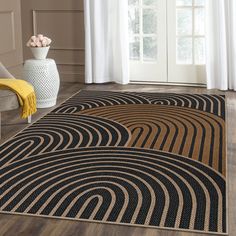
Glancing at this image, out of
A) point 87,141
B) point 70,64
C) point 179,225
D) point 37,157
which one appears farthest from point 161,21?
point 179,225

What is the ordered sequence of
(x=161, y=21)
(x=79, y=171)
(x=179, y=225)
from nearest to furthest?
(x=179, y=225), (x=79, y=171), (x=161, y=21)

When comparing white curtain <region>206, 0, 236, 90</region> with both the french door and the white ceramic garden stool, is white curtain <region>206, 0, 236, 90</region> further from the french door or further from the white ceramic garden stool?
the white ceramic garden stool

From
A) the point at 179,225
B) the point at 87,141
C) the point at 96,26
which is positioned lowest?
Result: the point at 179,225

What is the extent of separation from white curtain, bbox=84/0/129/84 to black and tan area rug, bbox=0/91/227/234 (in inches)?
43.8

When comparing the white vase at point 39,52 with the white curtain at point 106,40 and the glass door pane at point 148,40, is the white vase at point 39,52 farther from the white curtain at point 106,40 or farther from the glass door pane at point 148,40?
the glass door pane at point 148,40

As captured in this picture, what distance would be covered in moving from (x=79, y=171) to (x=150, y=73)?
309 cm

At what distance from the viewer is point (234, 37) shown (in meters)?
5.69

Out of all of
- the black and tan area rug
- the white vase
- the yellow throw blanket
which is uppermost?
the white vase

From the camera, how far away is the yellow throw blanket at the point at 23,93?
427 cm

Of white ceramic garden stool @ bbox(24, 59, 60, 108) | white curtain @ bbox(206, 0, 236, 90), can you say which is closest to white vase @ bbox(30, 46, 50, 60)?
white ceramic garden stool @ bbox(24, 59, 60, 108)

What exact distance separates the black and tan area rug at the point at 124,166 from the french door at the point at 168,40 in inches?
40.5

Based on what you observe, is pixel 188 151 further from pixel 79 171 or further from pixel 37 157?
pixel 37 157

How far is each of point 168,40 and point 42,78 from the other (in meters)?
1.72

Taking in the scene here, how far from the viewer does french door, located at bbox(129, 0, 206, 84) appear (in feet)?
19.7
